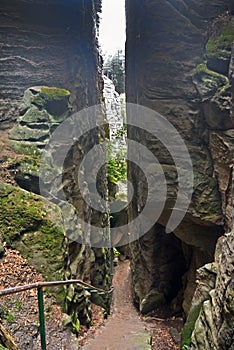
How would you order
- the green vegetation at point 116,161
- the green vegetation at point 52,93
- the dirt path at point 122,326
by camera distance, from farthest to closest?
the green vegetation at point 116,161 → the green vegetation at point 52,93 → the dirt path at point 122,326

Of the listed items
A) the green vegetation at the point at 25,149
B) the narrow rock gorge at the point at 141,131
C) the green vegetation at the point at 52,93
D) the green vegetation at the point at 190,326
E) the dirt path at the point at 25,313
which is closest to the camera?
the dirt path at the point at 25,313

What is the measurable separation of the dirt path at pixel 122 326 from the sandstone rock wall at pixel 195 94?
228 centimetres

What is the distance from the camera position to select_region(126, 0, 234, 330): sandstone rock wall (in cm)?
832

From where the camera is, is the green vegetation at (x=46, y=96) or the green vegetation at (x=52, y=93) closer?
the green vegetation at (x=46, y=96)

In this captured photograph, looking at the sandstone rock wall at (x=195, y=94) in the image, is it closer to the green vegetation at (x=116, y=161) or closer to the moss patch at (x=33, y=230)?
the moss patch at (x=33, y=230)

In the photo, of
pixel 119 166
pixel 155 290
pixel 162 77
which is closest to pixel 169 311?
pixel 155 290

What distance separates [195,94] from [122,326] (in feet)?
20.6

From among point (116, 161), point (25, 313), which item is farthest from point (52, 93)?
point (116, 161)

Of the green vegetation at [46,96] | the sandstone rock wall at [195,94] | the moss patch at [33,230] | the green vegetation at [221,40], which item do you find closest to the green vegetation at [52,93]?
the green vegetation at [46,96]

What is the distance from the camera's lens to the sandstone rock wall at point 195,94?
832 cm

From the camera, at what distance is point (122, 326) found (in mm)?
9078

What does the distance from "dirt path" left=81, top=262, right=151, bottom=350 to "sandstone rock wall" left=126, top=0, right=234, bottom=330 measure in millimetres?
2281

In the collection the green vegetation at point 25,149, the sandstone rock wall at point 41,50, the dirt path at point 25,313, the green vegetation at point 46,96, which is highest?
the sandstone rock wall at point 41,50

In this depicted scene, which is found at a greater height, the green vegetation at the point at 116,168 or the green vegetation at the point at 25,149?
the green vegetation at the point at 25,149
